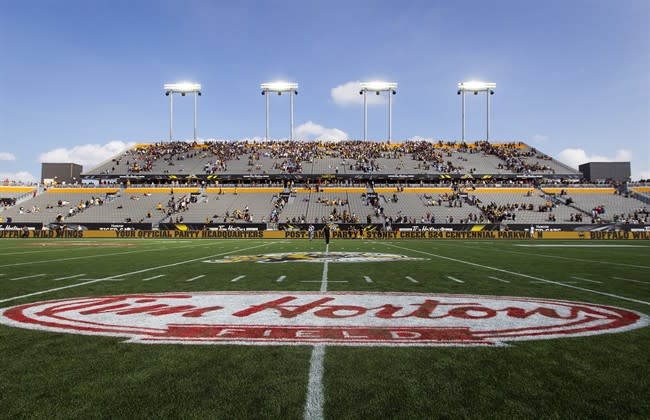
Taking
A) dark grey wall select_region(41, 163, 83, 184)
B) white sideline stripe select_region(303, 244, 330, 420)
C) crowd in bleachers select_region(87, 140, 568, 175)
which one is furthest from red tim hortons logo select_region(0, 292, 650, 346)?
dark grey wall select_region(41, 163, 83, 184)

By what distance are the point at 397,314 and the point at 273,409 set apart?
334 cm

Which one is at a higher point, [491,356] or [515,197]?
[515,197]

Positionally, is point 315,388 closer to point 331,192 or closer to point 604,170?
point 331,192

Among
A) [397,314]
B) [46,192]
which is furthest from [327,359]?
[46,192]

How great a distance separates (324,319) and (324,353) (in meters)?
1.44

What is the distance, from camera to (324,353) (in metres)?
4.17

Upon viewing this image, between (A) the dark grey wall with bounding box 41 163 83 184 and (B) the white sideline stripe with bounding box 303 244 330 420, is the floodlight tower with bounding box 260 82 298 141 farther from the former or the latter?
(B) the white sideline stripe with bounding box 303 244 330 420

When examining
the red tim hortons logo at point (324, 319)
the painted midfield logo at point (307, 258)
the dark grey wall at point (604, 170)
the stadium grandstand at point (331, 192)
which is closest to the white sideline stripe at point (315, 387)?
the red tim hortons logo at point (324, 319)

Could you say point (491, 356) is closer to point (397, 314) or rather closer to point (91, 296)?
point (397, 314)

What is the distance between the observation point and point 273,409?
9.61 feet

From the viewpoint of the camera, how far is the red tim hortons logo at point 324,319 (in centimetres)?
476

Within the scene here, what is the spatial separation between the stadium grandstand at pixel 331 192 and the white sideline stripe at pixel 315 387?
38405mm

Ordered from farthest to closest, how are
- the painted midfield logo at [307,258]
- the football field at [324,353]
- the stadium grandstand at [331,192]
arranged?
1. the stadium grandstand at [331,192]
2. the painted midfield logo at [307,258]
3. the football field at [324,353]

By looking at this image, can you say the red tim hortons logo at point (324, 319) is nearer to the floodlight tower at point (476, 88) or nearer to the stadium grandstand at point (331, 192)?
the stadium grandstand at point (331, 192)
